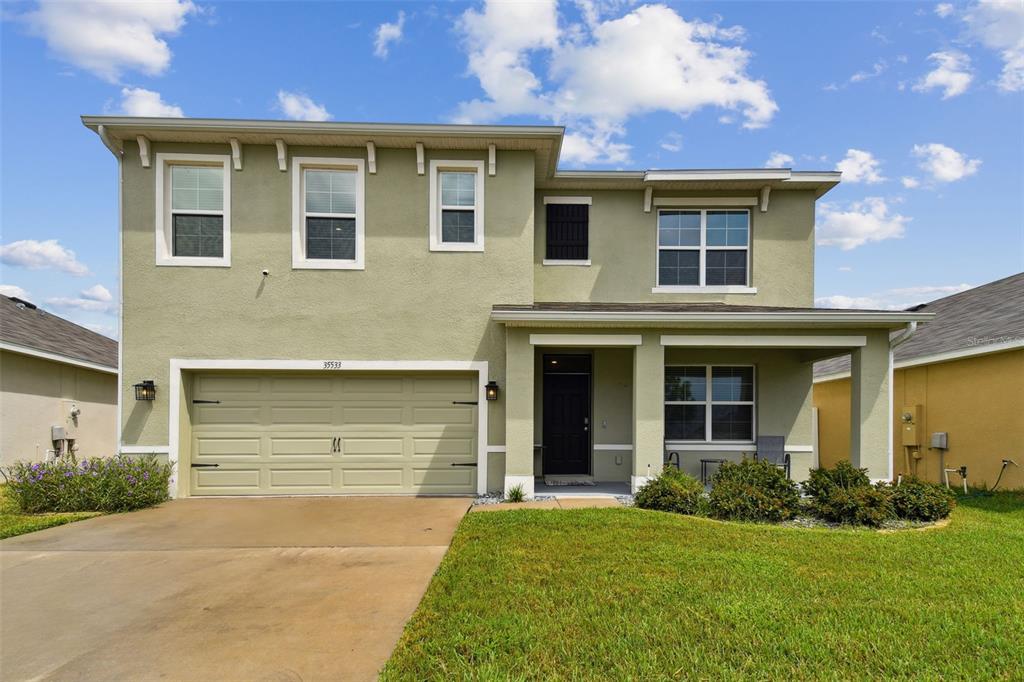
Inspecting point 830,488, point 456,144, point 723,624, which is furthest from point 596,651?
point 456,144

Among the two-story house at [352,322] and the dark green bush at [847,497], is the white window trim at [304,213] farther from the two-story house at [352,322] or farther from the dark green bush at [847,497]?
Result: the dark green bush at [847,497]

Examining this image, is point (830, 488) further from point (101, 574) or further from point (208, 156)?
point (208, 156)

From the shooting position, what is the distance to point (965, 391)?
38.8ft

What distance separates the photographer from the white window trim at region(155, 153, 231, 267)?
9.70 m

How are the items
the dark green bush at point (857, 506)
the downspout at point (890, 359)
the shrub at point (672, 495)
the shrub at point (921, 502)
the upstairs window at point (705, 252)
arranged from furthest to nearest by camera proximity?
the upstairs window at point (705, 252), the downspout at point (890, 359), the shrub at point (672, 495), the shrub at point (921, 502), the dark green bush at point (857, 506)

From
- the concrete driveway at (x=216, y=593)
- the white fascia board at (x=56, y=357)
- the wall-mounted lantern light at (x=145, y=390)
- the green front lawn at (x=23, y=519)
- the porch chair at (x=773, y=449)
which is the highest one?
the white fascia board at (x=56, y=357)

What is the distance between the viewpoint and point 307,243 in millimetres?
9961

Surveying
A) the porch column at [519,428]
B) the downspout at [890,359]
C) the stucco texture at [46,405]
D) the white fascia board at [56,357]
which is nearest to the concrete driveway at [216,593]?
the porch column at [519,428]

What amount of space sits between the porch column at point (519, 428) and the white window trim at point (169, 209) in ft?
17.4

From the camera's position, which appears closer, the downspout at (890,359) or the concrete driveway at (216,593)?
the concrete driveway at (216,593)

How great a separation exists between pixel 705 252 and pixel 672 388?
113 inches

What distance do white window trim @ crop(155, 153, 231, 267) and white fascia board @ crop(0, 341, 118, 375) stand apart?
17.2ft

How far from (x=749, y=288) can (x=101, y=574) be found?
11.2 meters

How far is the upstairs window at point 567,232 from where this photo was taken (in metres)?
11.3
